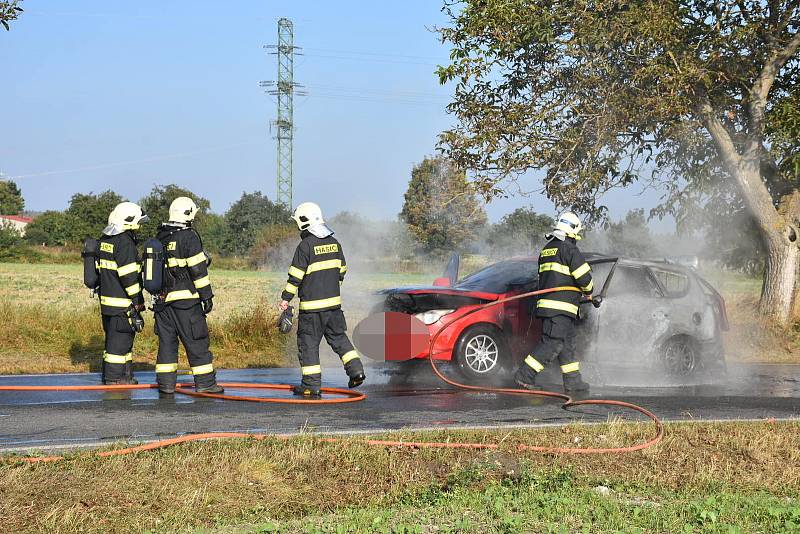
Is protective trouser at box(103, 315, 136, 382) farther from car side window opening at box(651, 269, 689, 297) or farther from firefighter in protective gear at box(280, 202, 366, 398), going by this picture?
car side window opening at box(651, 269, 689, 297)

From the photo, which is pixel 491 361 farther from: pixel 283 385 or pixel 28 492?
pixel 28 492

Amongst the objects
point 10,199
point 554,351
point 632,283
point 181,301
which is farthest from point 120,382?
point 10,199

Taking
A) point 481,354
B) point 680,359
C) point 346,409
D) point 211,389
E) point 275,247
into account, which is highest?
point 275,247

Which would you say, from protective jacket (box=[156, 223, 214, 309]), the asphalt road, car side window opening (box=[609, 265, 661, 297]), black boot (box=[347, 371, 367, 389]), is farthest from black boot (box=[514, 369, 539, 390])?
protective jacket (box=[156, 223, 214, 309])

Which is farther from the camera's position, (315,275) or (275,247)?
(275,247)

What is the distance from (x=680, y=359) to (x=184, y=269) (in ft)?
20.4

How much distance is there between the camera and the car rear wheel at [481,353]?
10797 mm

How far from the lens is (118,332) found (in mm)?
9883

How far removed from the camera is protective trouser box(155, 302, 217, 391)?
9414mm

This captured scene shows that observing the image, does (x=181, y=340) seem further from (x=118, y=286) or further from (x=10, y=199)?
(x=10, y=199)

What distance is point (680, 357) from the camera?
11766 mm

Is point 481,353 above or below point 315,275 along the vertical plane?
below

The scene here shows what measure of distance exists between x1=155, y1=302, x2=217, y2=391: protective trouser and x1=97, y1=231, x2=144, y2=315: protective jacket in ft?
1.76

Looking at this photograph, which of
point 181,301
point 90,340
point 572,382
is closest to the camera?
point 181,301
